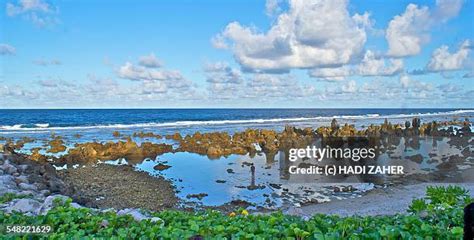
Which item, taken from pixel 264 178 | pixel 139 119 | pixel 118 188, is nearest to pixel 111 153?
pixel 118 188

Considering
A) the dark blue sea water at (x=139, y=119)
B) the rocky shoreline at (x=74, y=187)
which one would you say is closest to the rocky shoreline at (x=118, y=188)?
the rocky shoreline at (x=74, y=187)

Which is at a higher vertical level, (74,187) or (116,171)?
(74,187)

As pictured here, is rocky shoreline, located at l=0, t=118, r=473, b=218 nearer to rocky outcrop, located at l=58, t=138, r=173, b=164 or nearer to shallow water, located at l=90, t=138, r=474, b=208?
rocky outcrop, located at l=58, t=138, r=173, b=164

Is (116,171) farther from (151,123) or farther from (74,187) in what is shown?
(151,123)

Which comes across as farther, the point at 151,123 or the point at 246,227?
the point at 151,123

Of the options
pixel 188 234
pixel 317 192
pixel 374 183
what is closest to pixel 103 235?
pixel 188 234

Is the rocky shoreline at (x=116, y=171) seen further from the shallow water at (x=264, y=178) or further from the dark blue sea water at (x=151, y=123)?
the dark blue sea water at (x=151, y=123)

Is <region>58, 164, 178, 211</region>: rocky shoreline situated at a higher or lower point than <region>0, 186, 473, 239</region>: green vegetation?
lower

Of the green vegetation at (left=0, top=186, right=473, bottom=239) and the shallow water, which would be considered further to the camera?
the shallow water

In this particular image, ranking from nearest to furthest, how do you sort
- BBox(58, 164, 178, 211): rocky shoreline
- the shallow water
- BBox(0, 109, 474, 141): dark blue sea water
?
BBox(58, 164, 178, 211): rocky shoreline
the shallow water
BBox(0, 109, 474, 141): dark blue sea water

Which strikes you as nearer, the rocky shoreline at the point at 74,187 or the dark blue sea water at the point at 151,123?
the rocky shoreline at the point at 74,187

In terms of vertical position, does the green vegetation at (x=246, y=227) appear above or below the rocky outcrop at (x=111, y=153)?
above

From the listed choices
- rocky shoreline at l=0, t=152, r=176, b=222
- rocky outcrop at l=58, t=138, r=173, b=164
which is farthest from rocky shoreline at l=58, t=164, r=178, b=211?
rocky outcrop at l=58, t=138, r=173, b=164

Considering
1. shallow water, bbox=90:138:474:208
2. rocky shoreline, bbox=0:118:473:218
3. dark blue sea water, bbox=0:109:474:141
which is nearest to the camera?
rocky shoreline, bbox=0:118:473:218
